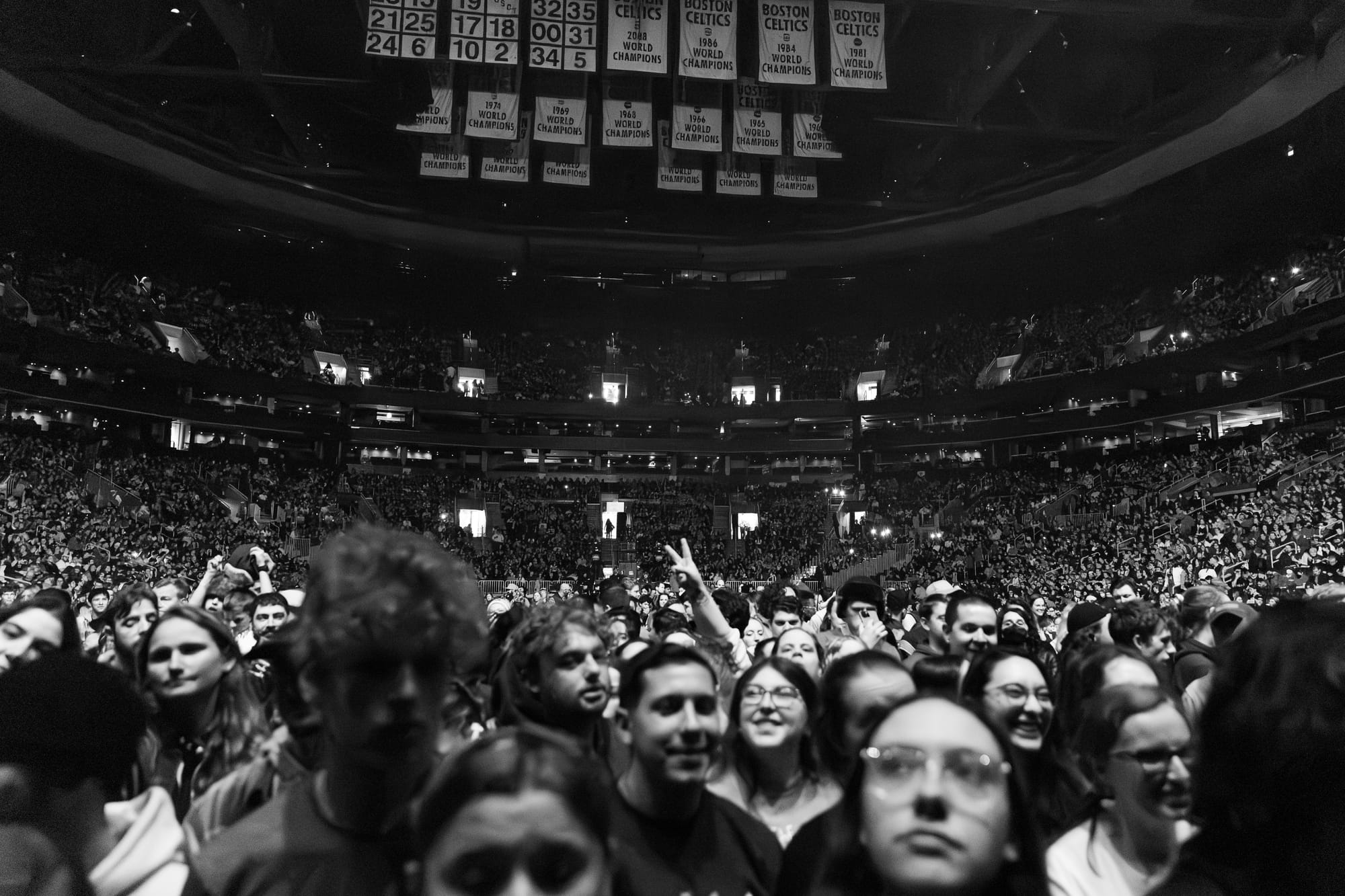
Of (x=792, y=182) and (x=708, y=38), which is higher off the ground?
(x=708, y=38)

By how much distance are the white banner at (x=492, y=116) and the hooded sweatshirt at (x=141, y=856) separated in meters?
15.9

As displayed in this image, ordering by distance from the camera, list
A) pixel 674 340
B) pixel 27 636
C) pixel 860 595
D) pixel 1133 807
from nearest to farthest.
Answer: pixel 1133 807, pixel 27 636, pixel 860 595, pixel 674 340

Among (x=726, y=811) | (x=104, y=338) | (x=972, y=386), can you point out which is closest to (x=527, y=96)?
(x=104, y=338)

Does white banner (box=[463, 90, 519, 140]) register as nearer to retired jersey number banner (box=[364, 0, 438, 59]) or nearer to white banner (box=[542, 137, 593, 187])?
white banner (box=[542, 137, 593, 187])

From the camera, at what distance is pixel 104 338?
86.0ft

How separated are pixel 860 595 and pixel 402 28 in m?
11.6

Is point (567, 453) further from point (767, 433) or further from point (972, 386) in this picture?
point (972, 386)

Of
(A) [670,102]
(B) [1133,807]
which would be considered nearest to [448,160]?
(A) [670,102]

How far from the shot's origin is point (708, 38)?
15117mm

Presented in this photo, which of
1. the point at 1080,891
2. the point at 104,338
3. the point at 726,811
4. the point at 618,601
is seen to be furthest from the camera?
the point at 104,338

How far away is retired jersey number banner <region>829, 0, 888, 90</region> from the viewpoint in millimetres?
15125

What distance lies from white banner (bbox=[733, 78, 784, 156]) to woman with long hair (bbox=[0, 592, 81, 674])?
14.6 meters

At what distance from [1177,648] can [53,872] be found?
5.67 m

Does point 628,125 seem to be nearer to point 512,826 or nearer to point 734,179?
point 734,179
